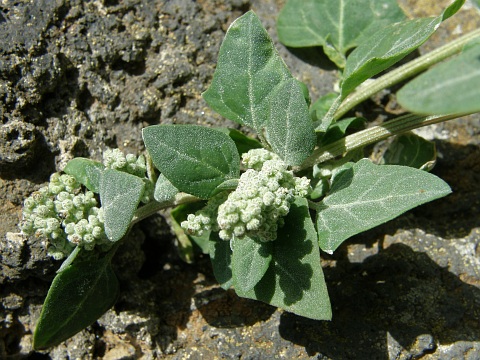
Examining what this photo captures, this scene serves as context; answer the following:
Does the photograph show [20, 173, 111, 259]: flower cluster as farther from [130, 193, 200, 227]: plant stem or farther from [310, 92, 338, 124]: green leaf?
[310, 92, 338, 124]: green leaf

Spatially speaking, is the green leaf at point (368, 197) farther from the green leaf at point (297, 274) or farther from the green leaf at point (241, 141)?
the green leaf at point (241, 141)

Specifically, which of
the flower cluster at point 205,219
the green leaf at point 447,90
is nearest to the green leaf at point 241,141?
the flower cluster at point 205,219

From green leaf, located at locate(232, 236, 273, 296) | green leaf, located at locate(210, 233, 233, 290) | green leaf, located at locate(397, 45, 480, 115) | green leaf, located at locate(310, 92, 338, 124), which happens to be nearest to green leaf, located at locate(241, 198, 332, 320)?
green leaf, located at locate(232, 236, 273, 296)

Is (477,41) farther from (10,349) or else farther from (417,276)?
(10,349)

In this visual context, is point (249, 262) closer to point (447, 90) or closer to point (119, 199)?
point (119, 199)

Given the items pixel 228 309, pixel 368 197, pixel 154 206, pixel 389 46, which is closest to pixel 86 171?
pixel 154 206

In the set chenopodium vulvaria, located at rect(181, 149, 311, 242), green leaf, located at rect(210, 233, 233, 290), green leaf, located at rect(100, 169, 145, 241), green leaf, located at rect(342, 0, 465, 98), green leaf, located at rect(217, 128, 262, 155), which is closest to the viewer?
chenopodium vulvaria, located at rect(181, 149, 311, 242)

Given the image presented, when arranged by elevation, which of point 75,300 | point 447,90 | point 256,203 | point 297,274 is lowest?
point 75,300
